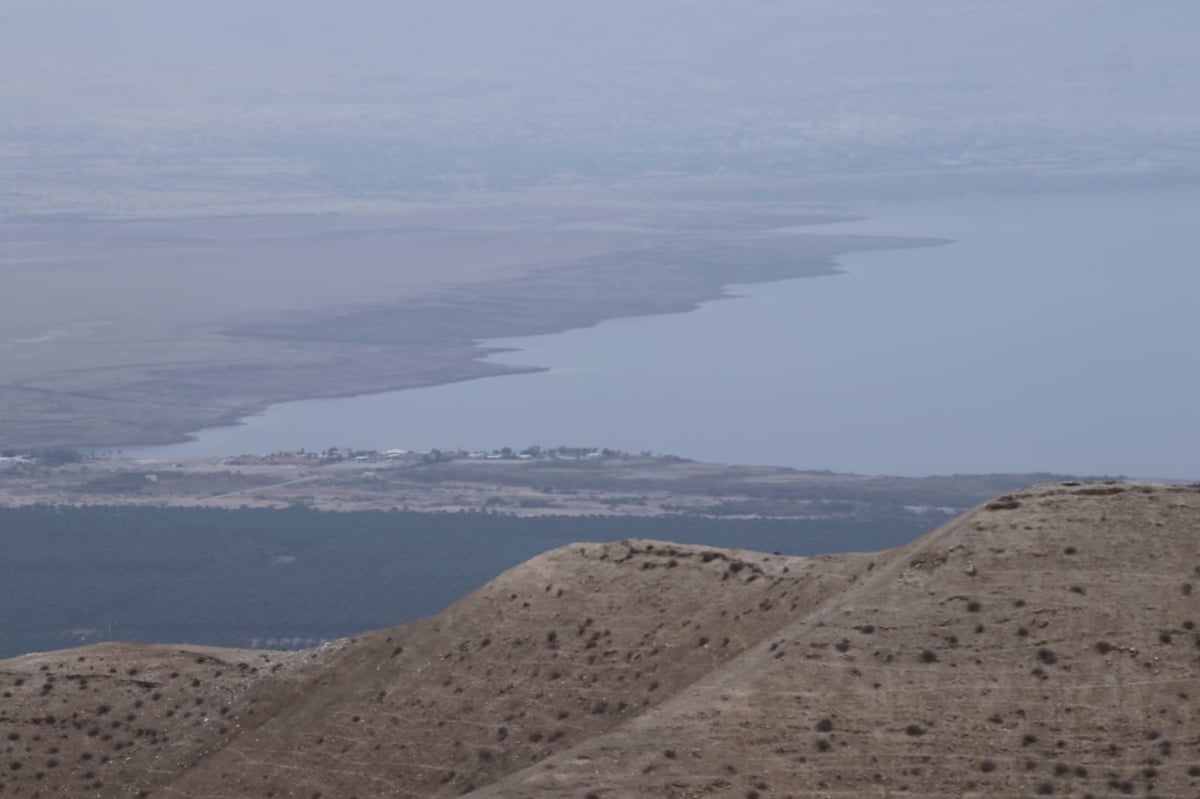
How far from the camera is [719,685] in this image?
Result: 65.6ft

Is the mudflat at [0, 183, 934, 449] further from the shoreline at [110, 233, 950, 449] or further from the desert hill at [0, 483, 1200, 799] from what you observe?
the desert hill at [0, 483, 1200, 799]

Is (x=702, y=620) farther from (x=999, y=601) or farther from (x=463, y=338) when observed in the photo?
(x=463, y=338)

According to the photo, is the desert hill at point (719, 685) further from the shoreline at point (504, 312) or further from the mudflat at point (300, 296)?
the mudflat at point (300, 296)

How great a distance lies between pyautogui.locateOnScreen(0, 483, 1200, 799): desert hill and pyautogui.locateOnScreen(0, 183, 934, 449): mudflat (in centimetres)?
7600

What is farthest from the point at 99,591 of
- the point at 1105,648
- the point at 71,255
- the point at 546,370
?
the point at 71,255

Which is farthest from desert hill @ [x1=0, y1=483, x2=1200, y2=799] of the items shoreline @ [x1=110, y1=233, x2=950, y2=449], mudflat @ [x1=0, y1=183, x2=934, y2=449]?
mudflat @ [x1=0, y1=183, x2=934, y2=449]

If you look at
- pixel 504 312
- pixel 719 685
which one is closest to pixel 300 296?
pixel 504 312

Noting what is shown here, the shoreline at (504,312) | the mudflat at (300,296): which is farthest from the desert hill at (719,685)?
the mudflat at (300,296)

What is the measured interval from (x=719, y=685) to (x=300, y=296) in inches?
5346

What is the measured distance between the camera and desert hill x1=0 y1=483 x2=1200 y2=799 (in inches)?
714

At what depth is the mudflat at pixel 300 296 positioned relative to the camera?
376 ft

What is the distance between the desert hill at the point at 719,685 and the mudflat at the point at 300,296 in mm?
75999

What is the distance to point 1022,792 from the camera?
17.5 meters

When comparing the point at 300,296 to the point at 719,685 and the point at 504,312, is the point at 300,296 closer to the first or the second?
the point at 504,312
